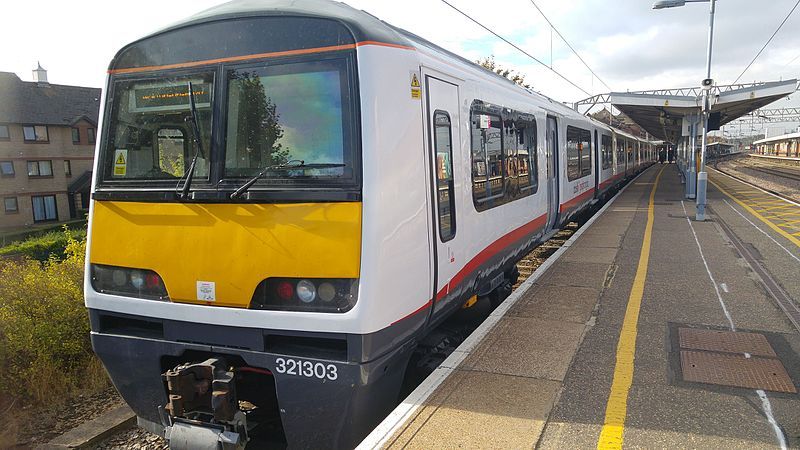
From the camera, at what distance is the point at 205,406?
3.43m

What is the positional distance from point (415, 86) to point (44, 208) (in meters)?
29.9

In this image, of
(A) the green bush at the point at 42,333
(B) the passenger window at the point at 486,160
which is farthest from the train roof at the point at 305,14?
(A) the green bush at the point at 42,333

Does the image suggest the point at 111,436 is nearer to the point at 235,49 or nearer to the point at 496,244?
the point at 235,49

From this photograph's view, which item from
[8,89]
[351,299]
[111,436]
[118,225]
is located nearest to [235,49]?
[118,225]

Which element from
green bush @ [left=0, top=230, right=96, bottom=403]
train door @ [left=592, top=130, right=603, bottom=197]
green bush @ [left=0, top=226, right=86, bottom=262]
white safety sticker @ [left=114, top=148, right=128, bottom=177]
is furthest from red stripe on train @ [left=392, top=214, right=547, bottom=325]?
green bush @ [left=0, top=226, right=86, bottom=262]

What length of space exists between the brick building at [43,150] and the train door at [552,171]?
2312cm

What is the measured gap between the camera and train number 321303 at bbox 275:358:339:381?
3199 mm

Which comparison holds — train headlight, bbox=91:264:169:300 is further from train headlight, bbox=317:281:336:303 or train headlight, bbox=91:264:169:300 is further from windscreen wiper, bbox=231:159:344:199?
train headlight, bbox=317:281:336:303

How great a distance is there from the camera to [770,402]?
3617 mm

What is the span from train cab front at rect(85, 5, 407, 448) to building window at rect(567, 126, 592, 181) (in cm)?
A: 796

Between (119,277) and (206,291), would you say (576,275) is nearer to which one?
(206,291)

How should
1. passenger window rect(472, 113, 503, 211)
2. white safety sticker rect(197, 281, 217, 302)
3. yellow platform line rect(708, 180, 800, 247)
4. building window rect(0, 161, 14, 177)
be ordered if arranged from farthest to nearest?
1. building window rect(0, 161, 14, 177)
2. yellow platform line rect(708, 180, 800, 247)
3. passenger window rect(472, 113, 503, 211)
4. white safety sticker rect(197, 281, 217, 302)

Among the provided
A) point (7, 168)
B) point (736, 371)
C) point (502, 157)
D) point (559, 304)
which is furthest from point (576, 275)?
point (7, 168)

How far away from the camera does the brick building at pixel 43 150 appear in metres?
24.6
